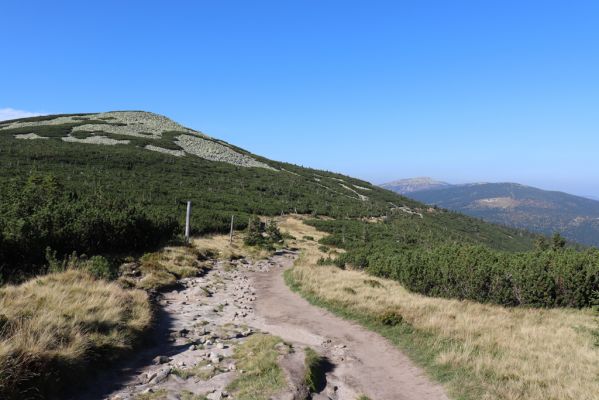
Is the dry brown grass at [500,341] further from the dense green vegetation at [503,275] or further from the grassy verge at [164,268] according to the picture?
the grassy verge at [164,268]

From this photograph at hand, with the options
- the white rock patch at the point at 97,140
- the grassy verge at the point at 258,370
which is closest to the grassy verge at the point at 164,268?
the grassy verge at the point at 258,370

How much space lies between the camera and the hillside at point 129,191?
1673 centimetres

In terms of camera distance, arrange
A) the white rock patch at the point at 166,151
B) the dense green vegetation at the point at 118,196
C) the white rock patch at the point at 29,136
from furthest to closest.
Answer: the white rock patch at the point at 166,151, the white rock patch at the point at 29,136, the dense green vegetation at the point at 118,196

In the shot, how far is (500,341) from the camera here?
9.66m

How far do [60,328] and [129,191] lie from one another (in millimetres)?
37014

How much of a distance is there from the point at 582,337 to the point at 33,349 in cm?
1207

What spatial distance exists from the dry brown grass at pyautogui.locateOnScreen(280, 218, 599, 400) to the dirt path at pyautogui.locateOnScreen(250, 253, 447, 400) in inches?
29.3

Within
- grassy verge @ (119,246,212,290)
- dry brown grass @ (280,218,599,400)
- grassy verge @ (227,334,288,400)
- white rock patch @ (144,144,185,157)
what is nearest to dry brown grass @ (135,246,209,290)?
grassy verge @ (119,246,212,290)

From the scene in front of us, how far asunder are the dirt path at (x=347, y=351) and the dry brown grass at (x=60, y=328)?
12.7ft

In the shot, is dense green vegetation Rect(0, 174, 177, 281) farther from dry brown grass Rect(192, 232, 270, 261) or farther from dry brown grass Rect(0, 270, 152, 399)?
dry brown grass Rect(192, 232, 270, 261)

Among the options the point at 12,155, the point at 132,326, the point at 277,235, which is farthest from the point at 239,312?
the point at 12,155

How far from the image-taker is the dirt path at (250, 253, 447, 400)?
7590mm

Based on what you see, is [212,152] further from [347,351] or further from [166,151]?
[347,351]

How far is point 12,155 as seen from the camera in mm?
Result: 52250
